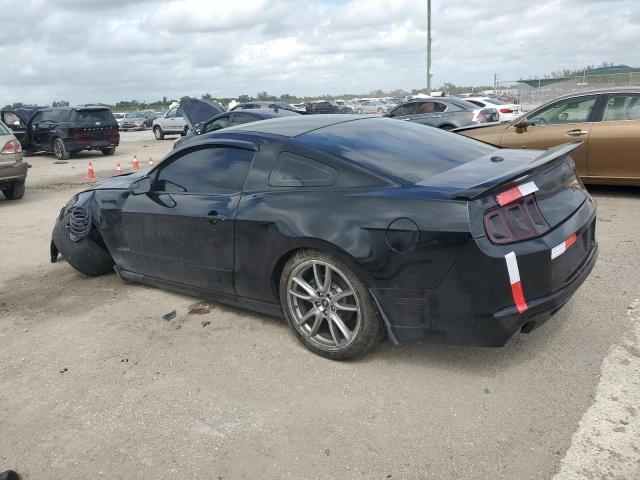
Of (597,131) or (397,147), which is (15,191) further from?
→ (597,131)

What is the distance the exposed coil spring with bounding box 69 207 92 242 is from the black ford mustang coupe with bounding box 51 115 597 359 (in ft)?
2.49

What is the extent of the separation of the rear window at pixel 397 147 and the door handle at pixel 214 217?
2.52 feet

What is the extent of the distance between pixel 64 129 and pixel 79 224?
13609 mm

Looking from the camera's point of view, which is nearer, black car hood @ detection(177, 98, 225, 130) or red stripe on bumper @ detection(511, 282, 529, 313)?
red stripe on bumper @ detection(511, 282, 529, 313)

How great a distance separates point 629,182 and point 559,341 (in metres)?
4.78

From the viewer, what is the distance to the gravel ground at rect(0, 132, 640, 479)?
8.57ft

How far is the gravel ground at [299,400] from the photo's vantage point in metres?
2.61

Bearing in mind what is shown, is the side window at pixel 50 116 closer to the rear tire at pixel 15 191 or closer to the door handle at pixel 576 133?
the rear tire at pixel 15 191

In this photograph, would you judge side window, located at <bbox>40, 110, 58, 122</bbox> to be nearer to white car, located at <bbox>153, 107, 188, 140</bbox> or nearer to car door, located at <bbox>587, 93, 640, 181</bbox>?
white car, located at <bbox>153, 107, 188, 140</bbox>

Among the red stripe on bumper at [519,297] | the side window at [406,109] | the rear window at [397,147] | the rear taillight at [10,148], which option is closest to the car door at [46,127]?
the rear taillight at [10,148]

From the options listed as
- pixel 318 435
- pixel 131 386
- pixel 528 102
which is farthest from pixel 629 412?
pixel 528 102

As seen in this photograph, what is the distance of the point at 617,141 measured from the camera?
7188 mm

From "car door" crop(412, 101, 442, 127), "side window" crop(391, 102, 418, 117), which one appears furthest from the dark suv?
"car door" crop(412, 101, 442, 127)

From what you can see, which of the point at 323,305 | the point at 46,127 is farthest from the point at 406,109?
the point at 323,305
